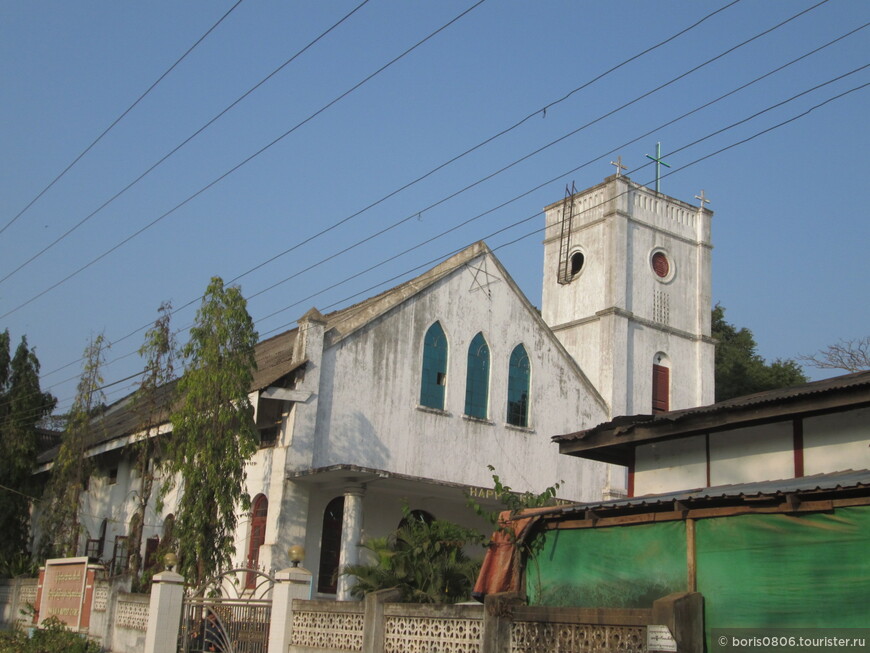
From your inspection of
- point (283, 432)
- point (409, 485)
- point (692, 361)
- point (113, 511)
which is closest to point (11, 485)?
point (113, 511)

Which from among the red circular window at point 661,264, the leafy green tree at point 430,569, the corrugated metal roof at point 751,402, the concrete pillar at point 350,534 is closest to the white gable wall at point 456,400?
the concrete pillar at point 350,534

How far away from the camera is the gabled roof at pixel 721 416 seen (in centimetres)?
1311

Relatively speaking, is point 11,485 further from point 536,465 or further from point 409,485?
point 536,465

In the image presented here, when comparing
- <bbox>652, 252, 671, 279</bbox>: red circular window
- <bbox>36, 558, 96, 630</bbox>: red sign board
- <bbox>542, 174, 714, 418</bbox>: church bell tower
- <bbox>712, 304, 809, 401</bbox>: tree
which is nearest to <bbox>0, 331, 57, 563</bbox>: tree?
<bbox>36, 558, 96, 630</bbox>: red sign board

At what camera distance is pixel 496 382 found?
25.6m

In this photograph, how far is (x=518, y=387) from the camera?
85.6ft

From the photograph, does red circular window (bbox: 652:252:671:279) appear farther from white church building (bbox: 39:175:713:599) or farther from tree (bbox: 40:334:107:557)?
tree (bbox: 40:334:107:557)

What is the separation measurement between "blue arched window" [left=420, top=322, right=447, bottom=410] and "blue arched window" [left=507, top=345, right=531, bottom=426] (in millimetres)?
2093

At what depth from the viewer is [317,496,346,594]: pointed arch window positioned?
22.2 meters

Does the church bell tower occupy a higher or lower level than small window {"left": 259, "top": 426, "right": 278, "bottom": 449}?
higher

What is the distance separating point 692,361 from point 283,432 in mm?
18384

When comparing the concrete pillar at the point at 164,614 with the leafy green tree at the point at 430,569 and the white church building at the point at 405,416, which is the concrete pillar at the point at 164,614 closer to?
the leafy green tree at the point at 430,569

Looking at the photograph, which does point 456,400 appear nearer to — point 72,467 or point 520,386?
point 520,386

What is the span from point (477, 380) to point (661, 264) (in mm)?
13145
